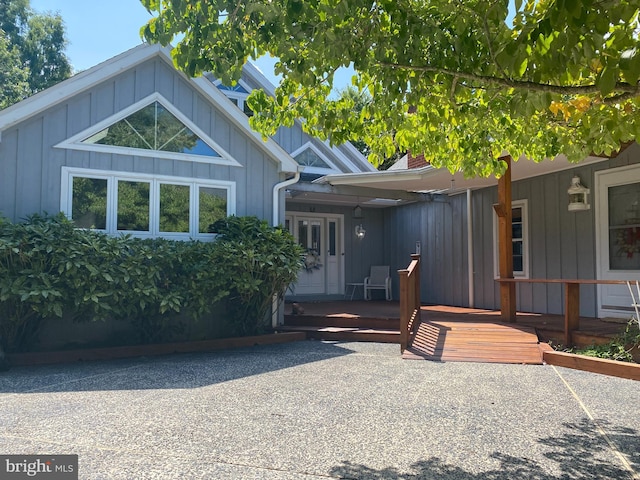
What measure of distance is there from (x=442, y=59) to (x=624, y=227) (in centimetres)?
484

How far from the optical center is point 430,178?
798 cm

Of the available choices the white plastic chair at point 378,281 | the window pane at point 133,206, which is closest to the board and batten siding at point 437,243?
the white plastic chair at point 378,281

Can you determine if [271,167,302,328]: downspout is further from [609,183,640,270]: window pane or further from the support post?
[609,183,640,270]: window pane

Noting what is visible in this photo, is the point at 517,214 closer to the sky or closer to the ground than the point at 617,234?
closer to the sky

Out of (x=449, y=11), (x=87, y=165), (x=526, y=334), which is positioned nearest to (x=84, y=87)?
(x=87, y=165)

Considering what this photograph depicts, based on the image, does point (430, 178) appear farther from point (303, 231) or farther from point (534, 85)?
point (534, 85)

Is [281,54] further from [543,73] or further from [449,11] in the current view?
[543,73]

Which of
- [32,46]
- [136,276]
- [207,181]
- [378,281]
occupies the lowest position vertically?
[378,281]

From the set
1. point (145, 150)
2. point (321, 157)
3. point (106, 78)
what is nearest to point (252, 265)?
point (145, 150)

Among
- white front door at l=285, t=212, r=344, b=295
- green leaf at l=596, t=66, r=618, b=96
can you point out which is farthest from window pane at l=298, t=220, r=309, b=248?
green leaf at l=596, t=66, r=618, b=96

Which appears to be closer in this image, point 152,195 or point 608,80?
point 608,80

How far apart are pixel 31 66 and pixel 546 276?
21.1 meters

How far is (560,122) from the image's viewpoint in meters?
3.74

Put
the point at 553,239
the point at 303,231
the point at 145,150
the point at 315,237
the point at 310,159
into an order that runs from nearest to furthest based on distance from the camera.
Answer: the point at 145,150
the point at 553,239
the point at 303,231
the point at 315,237
the point at 310,159
